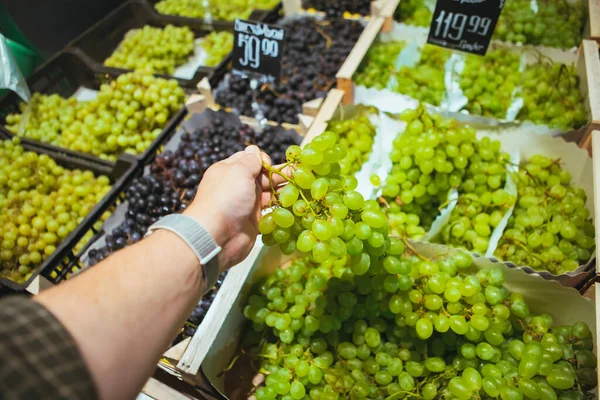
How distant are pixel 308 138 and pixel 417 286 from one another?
73 cm

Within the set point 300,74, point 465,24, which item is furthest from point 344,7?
point 465,24

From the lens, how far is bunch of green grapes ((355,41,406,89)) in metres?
1.91

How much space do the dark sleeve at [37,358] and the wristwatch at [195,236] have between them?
0.26 m

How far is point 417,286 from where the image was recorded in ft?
3.67

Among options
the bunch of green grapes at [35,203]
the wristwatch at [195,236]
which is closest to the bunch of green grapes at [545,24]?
the wristwatch at [195,236]

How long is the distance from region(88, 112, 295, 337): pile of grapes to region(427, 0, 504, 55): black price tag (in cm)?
84

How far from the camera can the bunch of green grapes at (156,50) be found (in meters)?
2.56

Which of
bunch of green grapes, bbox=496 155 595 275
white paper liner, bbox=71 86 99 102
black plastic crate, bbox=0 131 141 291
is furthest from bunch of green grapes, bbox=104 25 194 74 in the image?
bunch of green grapes, bbox=496 155 595 275

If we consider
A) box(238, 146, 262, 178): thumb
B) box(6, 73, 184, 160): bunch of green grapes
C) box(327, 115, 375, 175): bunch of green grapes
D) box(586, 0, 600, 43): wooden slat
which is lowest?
box(6, 73, 184, 160): bunch of green grapes

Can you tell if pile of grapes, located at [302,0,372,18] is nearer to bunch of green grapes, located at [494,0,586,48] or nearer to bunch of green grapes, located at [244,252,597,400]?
bunch of green grapes, located at [494,0,586,48]

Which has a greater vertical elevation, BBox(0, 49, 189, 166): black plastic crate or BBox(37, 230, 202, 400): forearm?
BBox(37, 230, 202, 400): forearm

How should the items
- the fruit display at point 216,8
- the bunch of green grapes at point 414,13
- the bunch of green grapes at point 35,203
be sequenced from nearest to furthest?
the bunch of green grapes at point 35,203, the bunch of green grapes at point 414,13, the fruit display at point 216,8

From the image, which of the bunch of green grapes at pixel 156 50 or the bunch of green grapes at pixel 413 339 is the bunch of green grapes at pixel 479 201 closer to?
the bunch of green grapes at pixel 413 339

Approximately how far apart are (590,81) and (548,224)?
715 mm
